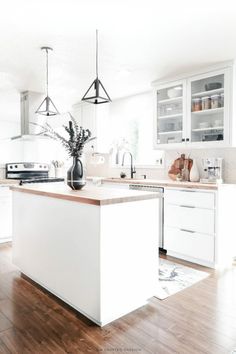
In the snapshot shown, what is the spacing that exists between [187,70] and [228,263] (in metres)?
2.47

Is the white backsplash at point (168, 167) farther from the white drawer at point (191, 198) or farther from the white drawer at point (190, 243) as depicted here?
the white drawer at point (190, 243)

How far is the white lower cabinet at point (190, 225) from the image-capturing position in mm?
3203

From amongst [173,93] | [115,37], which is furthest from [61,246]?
[173,93]

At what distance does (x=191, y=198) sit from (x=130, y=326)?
174 centimetres

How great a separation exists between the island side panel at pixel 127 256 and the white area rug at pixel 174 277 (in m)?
0.27

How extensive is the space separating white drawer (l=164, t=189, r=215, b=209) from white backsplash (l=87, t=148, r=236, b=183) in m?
0.62

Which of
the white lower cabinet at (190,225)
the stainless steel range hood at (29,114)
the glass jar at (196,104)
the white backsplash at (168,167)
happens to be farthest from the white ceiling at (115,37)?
the white lower cabinet at (190,225)

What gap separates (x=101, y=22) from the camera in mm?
2445

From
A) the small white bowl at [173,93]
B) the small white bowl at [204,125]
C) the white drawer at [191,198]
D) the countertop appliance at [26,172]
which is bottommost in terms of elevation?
the white drawer at [191,198]

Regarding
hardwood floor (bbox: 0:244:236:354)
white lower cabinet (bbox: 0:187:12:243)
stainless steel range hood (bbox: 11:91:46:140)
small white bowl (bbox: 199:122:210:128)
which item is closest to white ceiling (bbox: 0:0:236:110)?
stainless steel range hood (bbox: 11:91:46:140)

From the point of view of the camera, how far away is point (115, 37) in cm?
274

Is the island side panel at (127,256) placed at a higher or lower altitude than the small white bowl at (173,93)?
lower

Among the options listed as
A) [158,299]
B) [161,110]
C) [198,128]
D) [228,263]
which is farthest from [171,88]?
[158,299]

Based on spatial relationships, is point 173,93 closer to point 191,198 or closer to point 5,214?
point 191,198
